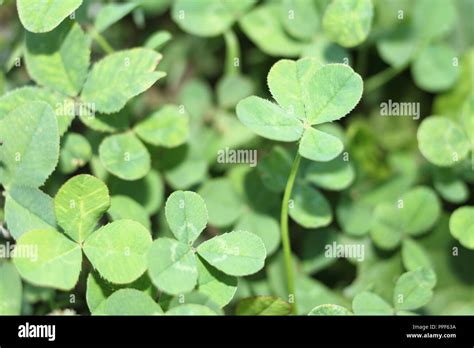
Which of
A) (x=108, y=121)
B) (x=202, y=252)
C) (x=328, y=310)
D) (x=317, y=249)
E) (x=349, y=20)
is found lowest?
(x=317, y=249)

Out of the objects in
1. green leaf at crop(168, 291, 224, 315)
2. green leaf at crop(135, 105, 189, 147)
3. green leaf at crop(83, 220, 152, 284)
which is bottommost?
green leaf at crop(168, 291, 224, 315)

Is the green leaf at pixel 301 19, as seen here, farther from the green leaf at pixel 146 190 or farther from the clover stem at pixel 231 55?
the green leaf at pixel 146 190

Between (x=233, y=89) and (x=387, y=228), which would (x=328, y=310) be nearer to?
(x=387, y=228)

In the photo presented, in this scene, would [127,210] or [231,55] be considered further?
[231,55]

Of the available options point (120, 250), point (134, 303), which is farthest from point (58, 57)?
point (134, 303)

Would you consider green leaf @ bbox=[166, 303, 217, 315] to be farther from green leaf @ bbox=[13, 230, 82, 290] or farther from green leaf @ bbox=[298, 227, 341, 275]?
green leaf @ bbox=[298, 227, 341, 275]

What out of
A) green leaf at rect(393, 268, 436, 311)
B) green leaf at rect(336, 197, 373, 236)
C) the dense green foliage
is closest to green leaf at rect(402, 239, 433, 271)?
the dense green foliage

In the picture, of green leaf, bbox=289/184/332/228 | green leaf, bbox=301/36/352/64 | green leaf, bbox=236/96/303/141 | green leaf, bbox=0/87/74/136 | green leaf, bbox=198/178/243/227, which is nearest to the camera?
green leaf, bbox=236/96/303/141
